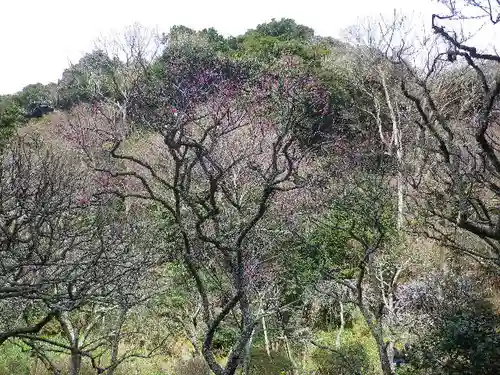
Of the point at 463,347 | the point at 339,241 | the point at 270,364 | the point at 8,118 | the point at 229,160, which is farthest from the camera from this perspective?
the point at 8,118

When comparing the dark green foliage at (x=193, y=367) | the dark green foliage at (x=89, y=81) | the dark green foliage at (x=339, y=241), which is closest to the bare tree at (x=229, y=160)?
the dark green foliage at (x=193, y=367)

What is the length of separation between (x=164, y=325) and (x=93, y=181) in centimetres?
403

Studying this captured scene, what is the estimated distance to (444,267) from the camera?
1122cm

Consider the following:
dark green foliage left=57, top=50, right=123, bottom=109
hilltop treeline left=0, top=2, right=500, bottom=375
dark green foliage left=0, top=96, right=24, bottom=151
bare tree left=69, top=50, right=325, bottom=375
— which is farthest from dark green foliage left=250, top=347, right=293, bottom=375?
dark green foliage left=0, top=96, right=24, bottom=151

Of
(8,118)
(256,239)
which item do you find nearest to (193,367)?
(256,239)

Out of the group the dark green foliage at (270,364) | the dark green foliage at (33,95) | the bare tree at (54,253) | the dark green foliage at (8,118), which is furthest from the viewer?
the dark green foliage at (33,95)

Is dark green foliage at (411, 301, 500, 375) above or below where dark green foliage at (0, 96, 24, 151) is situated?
below

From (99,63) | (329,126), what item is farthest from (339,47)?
(99,63)

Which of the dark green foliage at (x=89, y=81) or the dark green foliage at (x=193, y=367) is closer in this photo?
the dark green foliage at (x=193, y=367)

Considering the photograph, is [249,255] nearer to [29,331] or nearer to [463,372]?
[463,372]

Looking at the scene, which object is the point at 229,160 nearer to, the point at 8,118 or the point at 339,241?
the point at 339,241

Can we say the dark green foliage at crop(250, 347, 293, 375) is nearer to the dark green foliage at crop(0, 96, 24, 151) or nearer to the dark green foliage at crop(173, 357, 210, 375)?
the dark green foliage at crop(173, 357, 210, 375)

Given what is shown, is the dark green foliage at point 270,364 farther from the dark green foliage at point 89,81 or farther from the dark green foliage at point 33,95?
the dark green foliage at point 33,95

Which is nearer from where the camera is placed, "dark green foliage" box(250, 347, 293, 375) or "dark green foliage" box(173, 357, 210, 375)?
"dark green foliage" box(250, 347, 293, 375)
